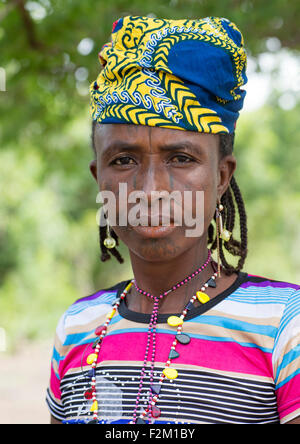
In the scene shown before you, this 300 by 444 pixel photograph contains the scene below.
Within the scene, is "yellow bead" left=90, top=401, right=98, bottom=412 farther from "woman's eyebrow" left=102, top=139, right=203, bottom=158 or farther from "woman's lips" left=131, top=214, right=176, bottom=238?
"woman's eyebrow" left=102, top=139, right=203, bottom=158

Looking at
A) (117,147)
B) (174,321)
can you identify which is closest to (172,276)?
(174,321)

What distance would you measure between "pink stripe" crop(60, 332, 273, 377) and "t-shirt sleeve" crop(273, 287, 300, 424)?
41 mm

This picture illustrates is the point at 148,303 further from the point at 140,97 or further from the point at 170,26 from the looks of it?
the point at 170,26

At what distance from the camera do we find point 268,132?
17828mm

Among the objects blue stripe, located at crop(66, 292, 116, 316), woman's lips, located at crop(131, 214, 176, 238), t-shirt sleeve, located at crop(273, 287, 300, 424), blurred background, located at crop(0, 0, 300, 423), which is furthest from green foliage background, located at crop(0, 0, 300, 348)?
t-shirt sleeve, located at crop(273, 287, 300, 424)

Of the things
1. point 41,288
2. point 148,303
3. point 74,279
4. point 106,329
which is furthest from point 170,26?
point 74,279

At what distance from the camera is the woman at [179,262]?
163cm

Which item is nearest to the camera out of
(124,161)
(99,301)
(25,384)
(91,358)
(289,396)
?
(289,396)

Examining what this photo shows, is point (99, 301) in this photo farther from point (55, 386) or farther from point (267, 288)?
point (267, 288)

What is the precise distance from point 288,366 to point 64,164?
553 centimetres

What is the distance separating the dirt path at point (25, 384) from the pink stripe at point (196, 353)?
516cm

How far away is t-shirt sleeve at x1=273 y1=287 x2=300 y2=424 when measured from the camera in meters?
1.52

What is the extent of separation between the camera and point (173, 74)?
1677 mm
